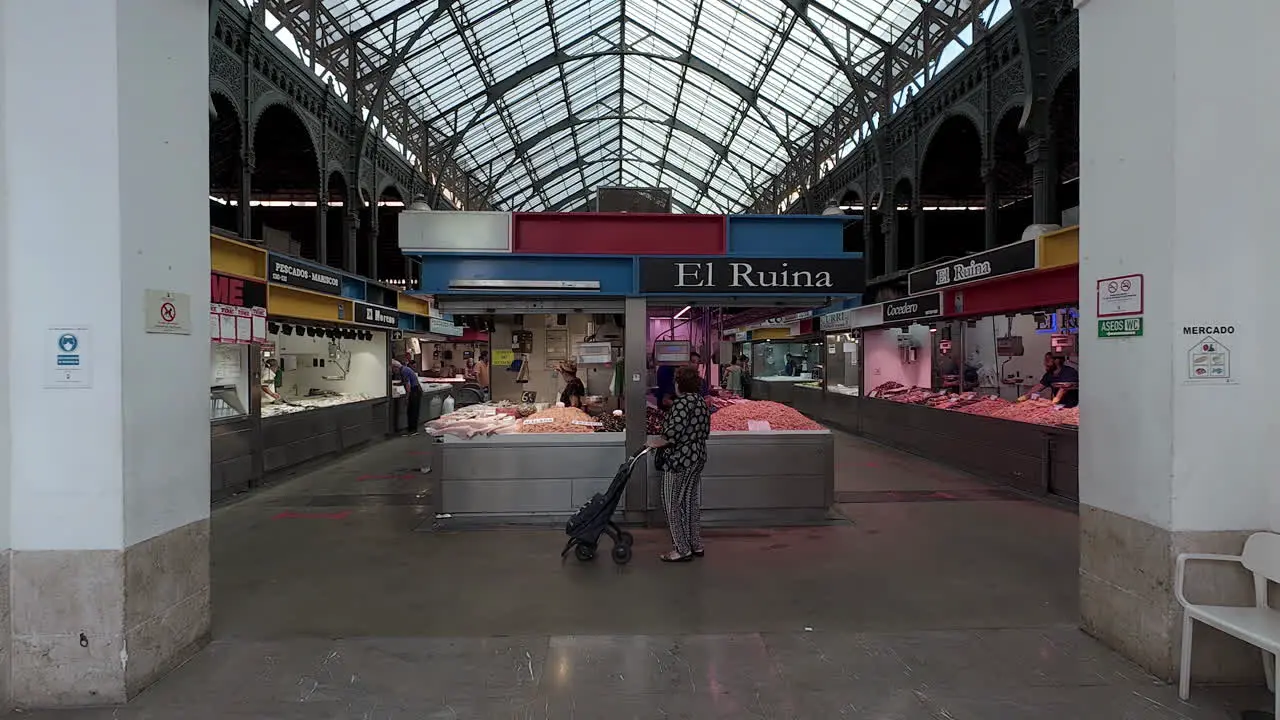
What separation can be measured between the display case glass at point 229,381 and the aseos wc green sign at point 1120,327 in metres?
9.60

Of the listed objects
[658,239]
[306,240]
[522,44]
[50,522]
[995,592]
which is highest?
[522,44]

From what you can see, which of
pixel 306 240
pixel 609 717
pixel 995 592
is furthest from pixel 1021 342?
pixel 306 240

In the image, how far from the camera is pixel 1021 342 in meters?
13.5

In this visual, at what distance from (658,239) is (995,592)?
4395mm

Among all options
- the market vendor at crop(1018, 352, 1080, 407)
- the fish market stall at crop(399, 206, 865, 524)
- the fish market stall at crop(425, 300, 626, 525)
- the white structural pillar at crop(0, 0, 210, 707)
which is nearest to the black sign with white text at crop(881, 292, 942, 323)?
the market vendor at crop(1018, 352, 1080, 407)

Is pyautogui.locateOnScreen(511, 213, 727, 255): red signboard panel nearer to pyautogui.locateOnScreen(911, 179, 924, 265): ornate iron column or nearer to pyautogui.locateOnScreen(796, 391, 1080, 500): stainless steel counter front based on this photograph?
pyautogui.locateOnScreen(796, 391, 1080, 500): stainless steel counter front

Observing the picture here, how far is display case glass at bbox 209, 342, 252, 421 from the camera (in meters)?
8.71

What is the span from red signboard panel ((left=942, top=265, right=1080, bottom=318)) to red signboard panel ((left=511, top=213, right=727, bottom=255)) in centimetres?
489

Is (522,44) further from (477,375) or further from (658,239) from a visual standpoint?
(658,239)

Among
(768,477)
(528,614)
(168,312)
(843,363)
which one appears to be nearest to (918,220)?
(843,363)

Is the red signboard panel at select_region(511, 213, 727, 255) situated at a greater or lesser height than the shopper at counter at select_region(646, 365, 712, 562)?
greater

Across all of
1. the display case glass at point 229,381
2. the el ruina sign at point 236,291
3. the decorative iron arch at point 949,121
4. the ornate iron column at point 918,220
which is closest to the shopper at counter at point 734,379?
the ornate iron column at point 918,220

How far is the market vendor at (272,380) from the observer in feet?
34.0

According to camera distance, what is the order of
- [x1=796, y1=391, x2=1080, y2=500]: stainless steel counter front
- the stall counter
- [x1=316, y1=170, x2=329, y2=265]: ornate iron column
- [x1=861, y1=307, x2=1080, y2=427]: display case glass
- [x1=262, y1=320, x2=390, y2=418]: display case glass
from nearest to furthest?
[x1=796, y1=391, x2=1080, y2=500]: stainless steel counter front
[x1=262, y1=320, x2=390, y2=418]: display case glass
[x1=861, y1=307, x2=1080, y2=427]: display case glass
[x1=316, y1=170, x2=329, y2=265]: ornate iron column
the stall counter
